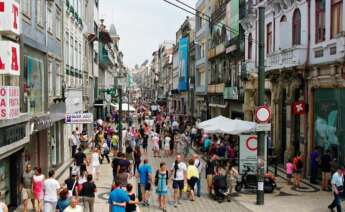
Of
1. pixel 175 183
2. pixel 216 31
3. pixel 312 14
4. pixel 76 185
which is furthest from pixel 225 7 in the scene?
pixel 76 185

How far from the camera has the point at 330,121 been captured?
68.7ft

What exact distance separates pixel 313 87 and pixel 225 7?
70.6 feet

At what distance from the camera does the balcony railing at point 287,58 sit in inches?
914

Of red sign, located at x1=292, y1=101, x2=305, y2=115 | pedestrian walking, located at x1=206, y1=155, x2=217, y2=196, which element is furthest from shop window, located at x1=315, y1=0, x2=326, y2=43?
pedestrian walking, located at x1=206, y1=155, x2=217, y2=196

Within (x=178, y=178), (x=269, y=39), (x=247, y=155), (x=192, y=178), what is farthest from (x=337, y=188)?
(x=269, y=39)

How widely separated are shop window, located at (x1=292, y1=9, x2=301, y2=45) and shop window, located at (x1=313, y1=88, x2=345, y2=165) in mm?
3329

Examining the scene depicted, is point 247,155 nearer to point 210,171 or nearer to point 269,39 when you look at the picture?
point 210,171

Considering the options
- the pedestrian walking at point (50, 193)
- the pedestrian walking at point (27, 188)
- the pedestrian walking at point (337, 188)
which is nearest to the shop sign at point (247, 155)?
the pedestrian walking at point (337, 188)

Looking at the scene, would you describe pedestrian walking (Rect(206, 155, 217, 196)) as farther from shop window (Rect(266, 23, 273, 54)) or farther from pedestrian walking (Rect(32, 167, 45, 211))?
shop window (Rect(266, 23, 273, 54))

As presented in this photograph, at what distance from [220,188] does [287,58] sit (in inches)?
362

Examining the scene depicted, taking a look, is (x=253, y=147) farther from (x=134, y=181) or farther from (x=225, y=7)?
(x=225, y=7)

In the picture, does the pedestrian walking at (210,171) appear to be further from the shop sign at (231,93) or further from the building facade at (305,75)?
the shop sign at (231,93)

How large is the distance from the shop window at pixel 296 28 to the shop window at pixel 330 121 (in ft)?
10.9

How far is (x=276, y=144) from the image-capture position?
27.8m
